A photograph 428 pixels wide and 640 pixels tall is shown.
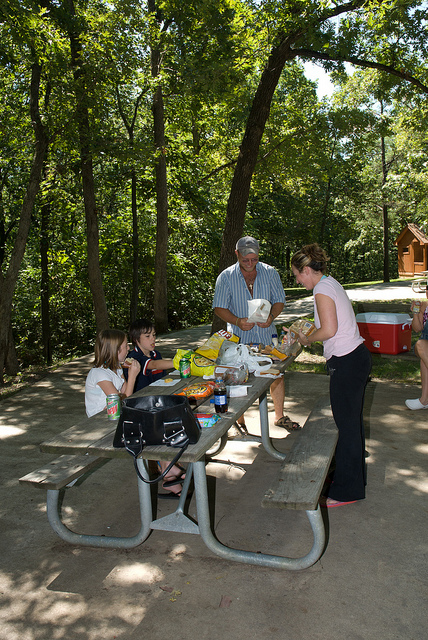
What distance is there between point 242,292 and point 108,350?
1778mm

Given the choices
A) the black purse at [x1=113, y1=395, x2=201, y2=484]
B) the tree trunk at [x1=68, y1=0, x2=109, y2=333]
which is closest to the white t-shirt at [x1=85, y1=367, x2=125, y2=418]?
the black purse at [x1=113, y1=395, x2=201, y2=484]

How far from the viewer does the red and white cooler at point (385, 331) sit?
8.55 meters

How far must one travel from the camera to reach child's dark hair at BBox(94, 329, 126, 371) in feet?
12.9

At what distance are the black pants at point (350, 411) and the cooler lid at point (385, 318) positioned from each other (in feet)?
16.5

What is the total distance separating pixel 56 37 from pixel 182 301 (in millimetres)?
9926

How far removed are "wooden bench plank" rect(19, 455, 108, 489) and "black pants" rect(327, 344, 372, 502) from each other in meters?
1.74

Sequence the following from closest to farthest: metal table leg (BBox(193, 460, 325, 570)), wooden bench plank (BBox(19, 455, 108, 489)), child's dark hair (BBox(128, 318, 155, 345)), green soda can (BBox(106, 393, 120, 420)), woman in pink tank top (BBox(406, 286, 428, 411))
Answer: metal table leg (BBox(193, 460, 325, 570))
wooden bench plank (BBox(19, 455, 108, 489))
green soda can (BBox(106, 393, 120, 420))
child's dark hair (BBox(128, 318, 155, 345))
woman in pink tank top (BBox(406, 286, 428, 411))

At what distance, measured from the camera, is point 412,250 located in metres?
42.2

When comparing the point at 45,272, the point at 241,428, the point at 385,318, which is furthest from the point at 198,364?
the point at 45,272

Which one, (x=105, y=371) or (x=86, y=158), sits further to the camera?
(x=86, y=158)

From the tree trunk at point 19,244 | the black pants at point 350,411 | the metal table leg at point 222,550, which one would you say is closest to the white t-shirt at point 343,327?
the black pants at point 350,411

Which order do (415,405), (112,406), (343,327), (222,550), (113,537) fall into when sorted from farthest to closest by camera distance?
1. (415,405)
2. (343,327)
3. (112,406)
4. (113,537)
5. (222,550)

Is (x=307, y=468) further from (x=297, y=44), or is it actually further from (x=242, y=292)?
(x=297, y=44)

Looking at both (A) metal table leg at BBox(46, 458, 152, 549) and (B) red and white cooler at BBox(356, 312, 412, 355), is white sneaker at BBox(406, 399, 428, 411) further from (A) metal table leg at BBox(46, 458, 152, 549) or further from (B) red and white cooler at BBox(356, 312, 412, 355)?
(A) metal table leg at BBox(46, 458, 152, 549)
